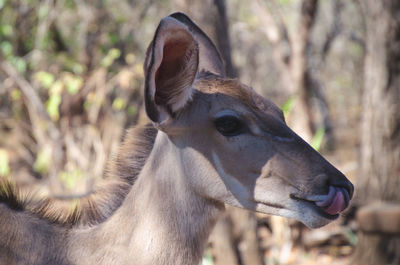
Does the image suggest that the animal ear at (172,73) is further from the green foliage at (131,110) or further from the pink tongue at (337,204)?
the green foliage at (131,110)

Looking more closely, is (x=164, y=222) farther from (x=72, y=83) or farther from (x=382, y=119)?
(x=72, y=83)

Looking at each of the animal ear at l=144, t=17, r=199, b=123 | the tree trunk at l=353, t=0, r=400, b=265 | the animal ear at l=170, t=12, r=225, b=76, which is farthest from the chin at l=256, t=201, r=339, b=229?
the tree trunk at l=353, t=0, r=400, b=265

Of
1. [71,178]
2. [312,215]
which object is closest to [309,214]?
[312,215]

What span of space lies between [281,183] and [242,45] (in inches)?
958

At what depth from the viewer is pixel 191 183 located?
9.87 feet

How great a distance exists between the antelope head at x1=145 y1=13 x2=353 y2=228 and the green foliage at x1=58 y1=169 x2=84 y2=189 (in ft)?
22.1

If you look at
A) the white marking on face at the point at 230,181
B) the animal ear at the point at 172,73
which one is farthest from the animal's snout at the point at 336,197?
the animal ear at the point at 172,73

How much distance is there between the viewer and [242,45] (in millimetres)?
26750

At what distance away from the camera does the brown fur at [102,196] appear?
3.19 metres

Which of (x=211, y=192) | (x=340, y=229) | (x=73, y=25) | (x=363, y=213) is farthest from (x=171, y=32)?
(x=73, y=25)

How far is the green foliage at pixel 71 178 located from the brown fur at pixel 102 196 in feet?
20.2

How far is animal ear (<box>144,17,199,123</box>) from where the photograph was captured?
9.15 ft

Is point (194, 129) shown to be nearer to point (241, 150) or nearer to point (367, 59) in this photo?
point (241, 150)

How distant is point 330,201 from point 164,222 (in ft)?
2.96
